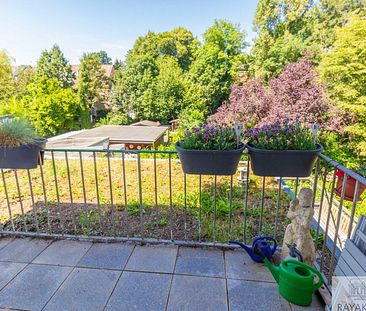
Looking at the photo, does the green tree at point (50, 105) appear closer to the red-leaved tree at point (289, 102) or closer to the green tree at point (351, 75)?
the red-leaved tree at point (289, 102)

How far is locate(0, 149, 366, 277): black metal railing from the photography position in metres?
2.06

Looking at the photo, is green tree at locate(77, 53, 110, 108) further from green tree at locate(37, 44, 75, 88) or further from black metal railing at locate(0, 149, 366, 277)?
black metal railing at locate(0, 149, 366, 277)

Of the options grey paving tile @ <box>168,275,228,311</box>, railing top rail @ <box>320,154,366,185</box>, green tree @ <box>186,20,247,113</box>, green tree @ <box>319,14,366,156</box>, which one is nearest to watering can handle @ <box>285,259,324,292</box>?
grey paving tile @ <box>168,275,228,311</box>

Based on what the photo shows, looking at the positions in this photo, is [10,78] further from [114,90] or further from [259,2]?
[259,2]

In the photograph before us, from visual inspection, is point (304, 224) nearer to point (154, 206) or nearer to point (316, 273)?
point (316, 273)

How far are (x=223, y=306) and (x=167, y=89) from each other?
59.4ft

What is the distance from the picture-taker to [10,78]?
639 inches

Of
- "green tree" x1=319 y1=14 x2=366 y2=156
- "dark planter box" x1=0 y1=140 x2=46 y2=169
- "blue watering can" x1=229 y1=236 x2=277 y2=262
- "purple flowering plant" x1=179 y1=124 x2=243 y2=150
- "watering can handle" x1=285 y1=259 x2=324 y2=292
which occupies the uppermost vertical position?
"green tree" x1=319 y1=14 x2=366 y2=156

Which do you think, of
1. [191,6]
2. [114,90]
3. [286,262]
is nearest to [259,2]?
[191,6]

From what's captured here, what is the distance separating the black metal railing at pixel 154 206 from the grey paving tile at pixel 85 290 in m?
0.45

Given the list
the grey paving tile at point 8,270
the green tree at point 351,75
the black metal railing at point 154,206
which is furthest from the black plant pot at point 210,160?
the green tree at point 351,75

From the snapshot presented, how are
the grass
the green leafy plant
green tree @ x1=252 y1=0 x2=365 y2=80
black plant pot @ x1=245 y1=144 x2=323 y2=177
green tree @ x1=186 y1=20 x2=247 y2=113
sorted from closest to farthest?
black plant pot @ x1=245 y1=144 x2=323 y2=177 → the green leafy plant → the grass → green tree @ x1=252 y1=0 x2=365 y2=80 → green tree @ x1=186 y1=20 x2=247 y2=113

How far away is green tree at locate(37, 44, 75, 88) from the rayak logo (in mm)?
22648

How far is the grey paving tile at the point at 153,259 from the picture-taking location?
1.79 m
